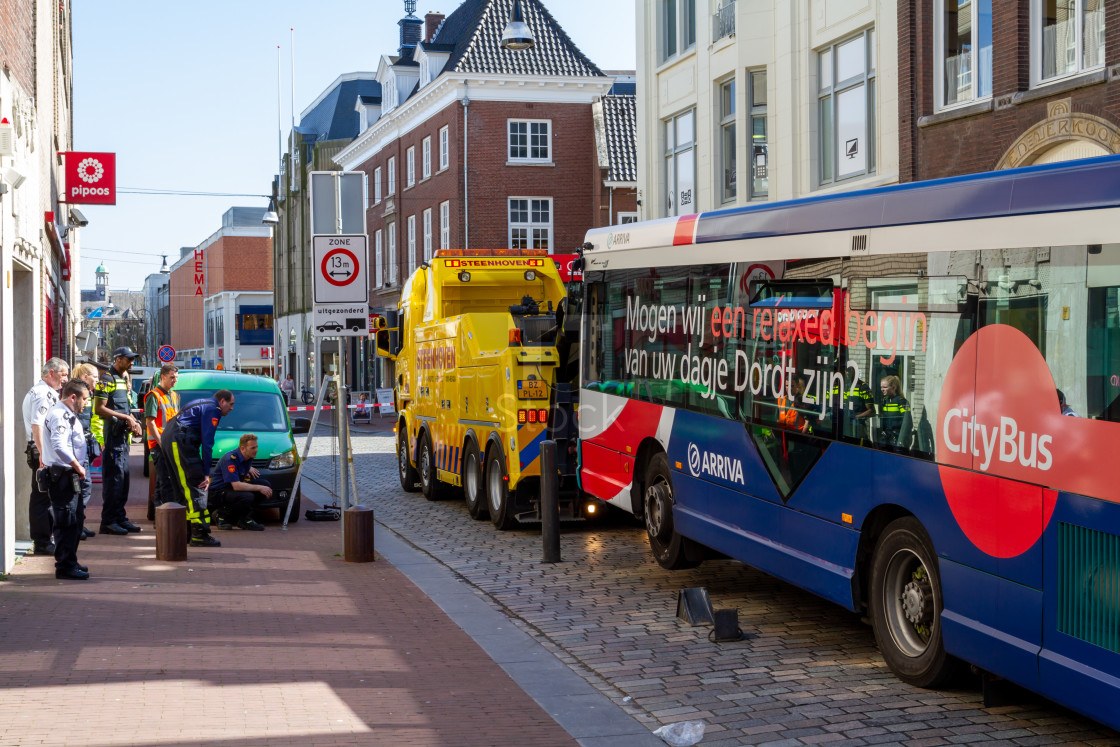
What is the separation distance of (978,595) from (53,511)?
7253 millimetres

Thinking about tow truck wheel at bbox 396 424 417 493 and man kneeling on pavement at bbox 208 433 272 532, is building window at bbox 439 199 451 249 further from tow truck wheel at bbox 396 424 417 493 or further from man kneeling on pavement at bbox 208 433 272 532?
man kneeling on pavement at bbox 208 433 272 532

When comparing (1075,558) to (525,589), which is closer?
(1075,558)

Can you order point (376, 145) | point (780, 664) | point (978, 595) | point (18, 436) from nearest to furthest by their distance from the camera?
point (978, 595) → point (780, 664) → point (18, 436) → point (376, 145)

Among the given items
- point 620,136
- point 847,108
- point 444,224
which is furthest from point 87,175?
point 620,136

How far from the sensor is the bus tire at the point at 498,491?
44.4ft

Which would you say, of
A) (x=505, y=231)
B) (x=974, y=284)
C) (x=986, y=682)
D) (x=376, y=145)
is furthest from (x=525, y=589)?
(x=376, y=145)

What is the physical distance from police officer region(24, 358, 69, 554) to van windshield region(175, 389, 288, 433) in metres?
3.95

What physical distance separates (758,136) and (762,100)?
0.68 meters

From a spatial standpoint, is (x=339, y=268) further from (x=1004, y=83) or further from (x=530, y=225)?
(x=530, y=225)

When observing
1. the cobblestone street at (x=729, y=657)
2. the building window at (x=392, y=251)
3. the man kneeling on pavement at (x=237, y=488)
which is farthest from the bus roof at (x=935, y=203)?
the building window at (x=392, y=251)

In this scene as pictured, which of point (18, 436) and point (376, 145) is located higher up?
point (376, 145)

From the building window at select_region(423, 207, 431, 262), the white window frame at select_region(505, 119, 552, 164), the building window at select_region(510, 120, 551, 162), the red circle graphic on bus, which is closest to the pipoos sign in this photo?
the red circle graphic on bus

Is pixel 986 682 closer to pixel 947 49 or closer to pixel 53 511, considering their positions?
pixel 53 511

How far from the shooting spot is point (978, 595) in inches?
241
